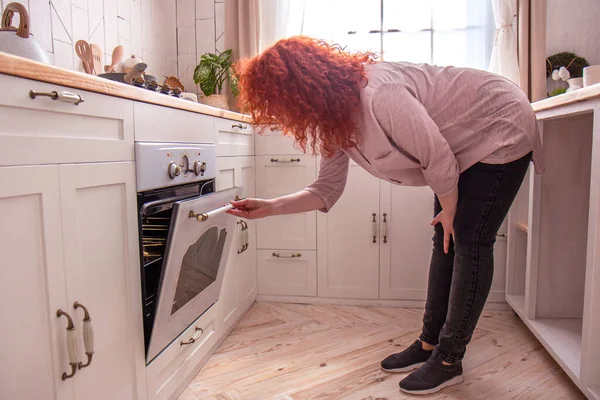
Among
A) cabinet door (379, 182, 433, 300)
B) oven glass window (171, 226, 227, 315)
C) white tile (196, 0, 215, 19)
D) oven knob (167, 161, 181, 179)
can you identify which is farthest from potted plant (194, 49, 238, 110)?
oven knob (167, 161, 181, 179)

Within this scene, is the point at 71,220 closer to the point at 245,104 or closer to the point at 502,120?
the point at 245,104

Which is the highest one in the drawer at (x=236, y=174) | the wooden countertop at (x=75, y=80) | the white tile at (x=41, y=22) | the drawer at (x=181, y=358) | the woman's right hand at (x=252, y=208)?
the white tile at (x=41, y=22)

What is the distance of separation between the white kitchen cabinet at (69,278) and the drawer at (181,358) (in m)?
0.08

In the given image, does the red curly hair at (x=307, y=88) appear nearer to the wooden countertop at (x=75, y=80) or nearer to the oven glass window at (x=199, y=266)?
the wooden countertop at (x=75, y=80)

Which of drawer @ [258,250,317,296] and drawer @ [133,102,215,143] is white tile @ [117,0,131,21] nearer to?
drawer @ [133,102,215,143]

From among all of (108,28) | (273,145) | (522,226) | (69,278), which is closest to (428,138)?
(69,278)

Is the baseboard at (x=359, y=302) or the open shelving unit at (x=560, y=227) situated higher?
the open shelving unit at (x=560, y=227)

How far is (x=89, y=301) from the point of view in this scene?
3.15 ft

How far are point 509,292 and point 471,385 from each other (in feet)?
2.42

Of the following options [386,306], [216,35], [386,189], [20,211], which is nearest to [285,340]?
[386,306]

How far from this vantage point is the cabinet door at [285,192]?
225cm

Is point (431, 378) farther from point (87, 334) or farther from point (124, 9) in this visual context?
point (124, 9)

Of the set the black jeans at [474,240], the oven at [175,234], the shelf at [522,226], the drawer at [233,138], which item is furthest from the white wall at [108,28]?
the shelf at [522,226]

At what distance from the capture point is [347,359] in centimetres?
170
